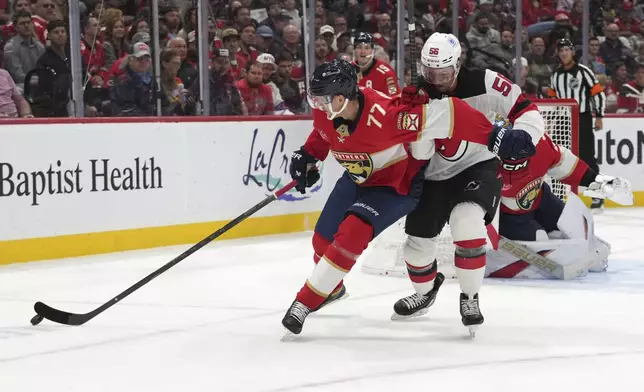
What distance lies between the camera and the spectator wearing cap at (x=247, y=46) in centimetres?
736

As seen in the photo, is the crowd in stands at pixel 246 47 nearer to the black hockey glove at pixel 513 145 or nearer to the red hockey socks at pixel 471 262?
the red hockey socks at pixel 471 262

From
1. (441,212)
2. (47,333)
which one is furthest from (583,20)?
(47,333)

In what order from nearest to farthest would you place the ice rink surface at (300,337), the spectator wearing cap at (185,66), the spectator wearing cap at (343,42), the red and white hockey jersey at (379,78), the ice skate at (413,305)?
the ice rink surface at (300,337) < the ice skate at (413,305) < the red and white hockey jersey at (379,78) < the spectator wearing cap at (185,66) < the spectator wearing cap at (343,42)

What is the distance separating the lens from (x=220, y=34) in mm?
7137

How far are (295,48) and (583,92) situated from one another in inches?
84.7

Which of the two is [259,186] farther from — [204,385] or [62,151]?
[204,385]

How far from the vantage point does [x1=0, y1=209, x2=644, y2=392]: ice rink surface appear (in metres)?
3.09

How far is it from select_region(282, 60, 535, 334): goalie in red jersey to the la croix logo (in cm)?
332

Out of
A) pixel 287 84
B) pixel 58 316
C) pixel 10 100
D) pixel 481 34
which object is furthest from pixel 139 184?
pixel 481 34

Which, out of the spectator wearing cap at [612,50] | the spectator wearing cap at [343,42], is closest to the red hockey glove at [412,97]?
the spectator wearing cap at [343,42]

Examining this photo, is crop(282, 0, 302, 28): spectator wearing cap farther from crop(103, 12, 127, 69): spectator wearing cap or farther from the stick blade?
the stick blade

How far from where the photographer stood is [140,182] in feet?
20.8

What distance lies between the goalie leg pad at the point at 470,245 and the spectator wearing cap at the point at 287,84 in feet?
13.5

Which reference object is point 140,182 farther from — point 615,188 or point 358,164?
point 358,164
